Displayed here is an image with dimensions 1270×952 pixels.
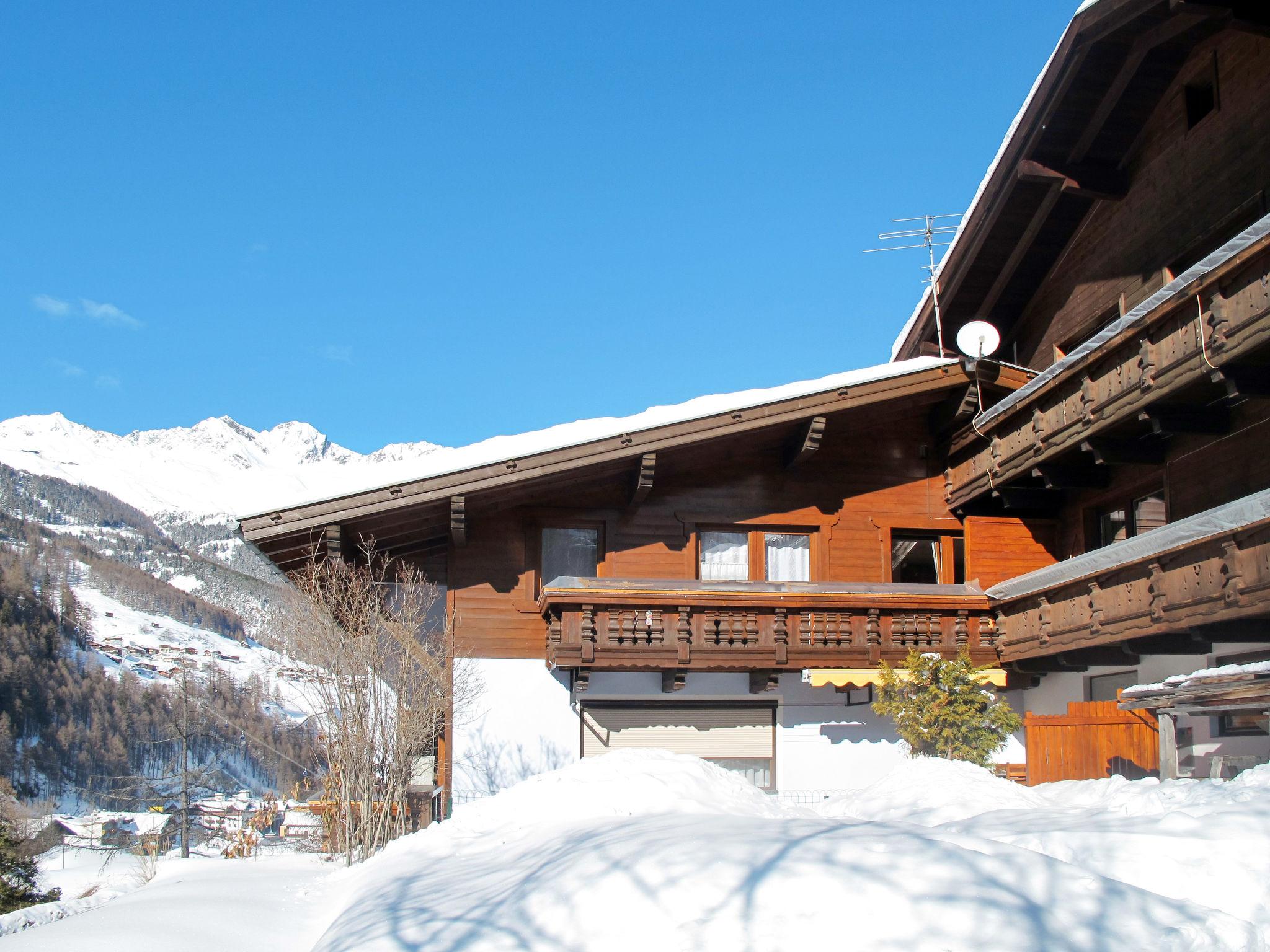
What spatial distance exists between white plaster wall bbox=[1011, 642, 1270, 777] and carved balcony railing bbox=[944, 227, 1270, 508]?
2445mm

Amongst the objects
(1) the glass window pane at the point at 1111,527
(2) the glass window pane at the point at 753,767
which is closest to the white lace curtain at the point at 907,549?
(1) the glass window pane at the point at 1111,527

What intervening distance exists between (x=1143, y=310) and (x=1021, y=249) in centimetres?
567

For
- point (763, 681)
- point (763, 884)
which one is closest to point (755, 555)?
point (763, 681)

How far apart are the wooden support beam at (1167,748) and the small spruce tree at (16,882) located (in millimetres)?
16262

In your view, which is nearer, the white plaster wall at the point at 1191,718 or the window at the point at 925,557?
the white plaster wall at the point at 1191,718

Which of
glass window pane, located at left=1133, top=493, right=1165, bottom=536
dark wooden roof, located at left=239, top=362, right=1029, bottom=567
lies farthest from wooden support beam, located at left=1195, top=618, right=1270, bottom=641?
dark wooden roof, located at left=239, top=362, right=1029, bottom=567

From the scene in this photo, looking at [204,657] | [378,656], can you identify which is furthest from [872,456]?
[204,657]

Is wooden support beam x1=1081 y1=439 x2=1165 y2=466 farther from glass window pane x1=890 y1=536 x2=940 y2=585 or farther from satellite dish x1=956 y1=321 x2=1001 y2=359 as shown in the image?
glass window pane x1=890 y1=536 x2=940 y2=585

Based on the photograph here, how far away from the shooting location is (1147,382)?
12336 mm

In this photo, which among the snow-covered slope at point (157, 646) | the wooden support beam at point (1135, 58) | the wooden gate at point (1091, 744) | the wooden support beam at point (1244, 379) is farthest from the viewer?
the snow-covered slope at point (157, 646)

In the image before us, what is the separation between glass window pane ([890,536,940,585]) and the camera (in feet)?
57.1

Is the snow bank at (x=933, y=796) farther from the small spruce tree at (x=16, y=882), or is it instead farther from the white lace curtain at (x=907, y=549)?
the small spruce tree at (x=16, y=882)

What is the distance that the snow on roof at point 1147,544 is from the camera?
1062 centimetres

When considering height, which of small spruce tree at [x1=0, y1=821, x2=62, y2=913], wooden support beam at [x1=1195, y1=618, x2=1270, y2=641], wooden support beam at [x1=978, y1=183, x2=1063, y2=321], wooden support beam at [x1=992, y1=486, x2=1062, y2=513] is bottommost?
small spruce tree at [x1=0, y1=821, x2=62, y2=913]
